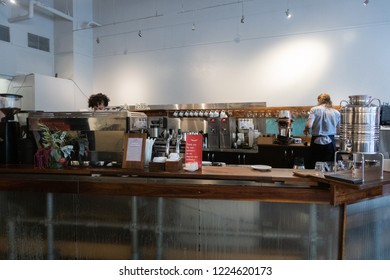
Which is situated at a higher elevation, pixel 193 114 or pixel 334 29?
pixel 334 29

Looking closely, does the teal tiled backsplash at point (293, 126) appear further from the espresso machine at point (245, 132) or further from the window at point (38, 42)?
the window at point (38, 42)

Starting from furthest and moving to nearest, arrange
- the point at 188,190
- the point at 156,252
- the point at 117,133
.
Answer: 1. the point at 117,133
2. the point at 156,252
3. the point at 188,190

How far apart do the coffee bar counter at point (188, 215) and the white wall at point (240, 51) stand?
12.8 ft

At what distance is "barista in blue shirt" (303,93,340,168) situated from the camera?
4516mm

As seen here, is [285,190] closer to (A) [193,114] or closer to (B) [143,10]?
(A) [193,114]

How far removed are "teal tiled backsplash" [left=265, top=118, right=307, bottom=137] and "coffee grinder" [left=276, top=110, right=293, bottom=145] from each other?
356 millimetres

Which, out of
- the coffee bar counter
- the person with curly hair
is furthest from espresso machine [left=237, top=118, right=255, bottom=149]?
the coffee bar counter

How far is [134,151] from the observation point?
8.19ft

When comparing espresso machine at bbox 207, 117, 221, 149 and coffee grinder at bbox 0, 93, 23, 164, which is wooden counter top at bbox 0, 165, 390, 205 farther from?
espresso machine at bbox 207, 117, 221, 149

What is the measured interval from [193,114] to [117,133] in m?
3.55

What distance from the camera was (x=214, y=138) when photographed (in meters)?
6.09

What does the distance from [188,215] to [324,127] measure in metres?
3.16

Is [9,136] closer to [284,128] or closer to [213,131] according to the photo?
[213,131]

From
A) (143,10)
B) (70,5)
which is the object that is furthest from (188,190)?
(70,5)
